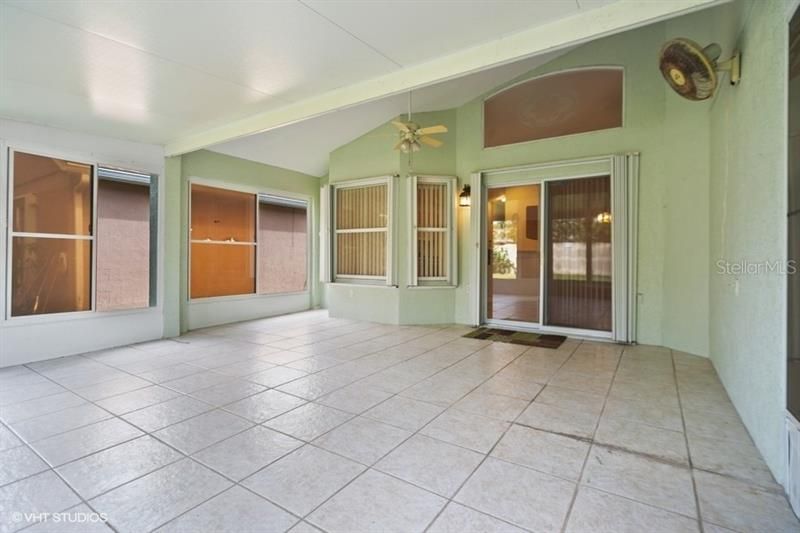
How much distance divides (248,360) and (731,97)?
5506 mm

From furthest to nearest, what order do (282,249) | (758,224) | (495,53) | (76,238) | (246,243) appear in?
(282,249), (246,243), (76,238), (495,53), (758,224)

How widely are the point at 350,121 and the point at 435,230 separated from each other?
240cm

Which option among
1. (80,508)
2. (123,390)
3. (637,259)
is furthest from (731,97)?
(123,390)

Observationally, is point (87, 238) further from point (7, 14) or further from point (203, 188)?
point (7, 14)

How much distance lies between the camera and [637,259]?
5121mm

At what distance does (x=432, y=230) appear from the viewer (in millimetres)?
6477

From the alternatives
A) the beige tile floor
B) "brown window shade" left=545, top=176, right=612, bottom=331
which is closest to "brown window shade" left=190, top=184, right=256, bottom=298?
the beige tile floor

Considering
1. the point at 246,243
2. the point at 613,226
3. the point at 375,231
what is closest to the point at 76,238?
the point at 246,243

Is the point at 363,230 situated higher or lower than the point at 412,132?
lower

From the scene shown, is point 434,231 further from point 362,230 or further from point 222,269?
point 222,269

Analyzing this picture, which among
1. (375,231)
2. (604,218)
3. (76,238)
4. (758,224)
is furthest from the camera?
(375,231)

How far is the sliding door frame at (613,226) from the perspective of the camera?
5102 millimetres

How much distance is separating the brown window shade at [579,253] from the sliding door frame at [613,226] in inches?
4.2

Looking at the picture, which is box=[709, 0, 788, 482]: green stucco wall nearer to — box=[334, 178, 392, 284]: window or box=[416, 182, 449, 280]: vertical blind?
box=[416, 182, 449, 280]: vertical blind
